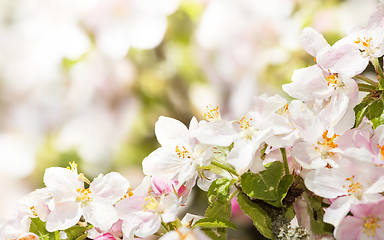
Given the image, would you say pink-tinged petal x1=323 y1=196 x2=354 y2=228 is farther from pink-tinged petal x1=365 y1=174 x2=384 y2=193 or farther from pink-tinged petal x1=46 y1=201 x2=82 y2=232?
pink-tinged petal x1=46 y1=201 x2=82 y2=232

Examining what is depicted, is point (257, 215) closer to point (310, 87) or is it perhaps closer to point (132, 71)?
point (310, 87)

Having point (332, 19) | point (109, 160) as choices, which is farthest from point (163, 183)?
→ point (109, 160)

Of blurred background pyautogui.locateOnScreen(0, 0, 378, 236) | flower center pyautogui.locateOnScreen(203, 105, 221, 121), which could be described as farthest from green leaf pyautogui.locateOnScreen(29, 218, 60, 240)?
blurred background pyautogui.locateOnScreen(0, 0, 378, 236)

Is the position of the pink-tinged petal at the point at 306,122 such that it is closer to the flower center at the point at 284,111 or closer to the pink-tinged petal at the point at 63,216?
the flower center at the point at 284,111

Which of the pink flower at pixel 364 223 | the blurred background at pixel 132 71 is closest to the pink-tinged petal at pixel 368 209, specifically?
the pink flower at pixel 364 223

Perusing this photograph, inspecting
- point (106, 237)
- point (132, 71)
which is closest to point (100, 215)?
point (106, 237)
